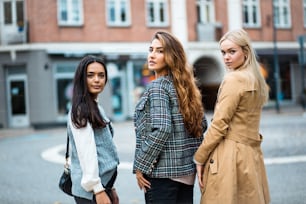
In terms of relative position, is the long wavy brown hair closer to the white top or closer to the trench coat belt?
the trench coat belt

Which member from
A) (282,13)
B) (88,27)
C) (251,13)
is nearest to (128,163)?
(88,27)

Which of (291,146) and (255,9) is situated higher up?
(255,9)

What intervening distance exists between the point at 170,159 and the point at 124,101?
68.2 ft

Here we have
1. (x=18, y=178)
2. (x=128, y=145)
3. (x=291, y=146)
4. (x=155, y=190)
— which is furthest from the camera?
(x=128, y=145)

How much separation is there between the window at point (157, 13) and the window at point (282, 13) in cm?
791

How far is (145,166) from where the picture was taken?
2.75 meters

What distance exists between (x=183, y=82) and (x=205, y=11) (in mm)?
23830

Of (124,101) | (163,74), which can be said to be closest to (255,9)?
(124,101)

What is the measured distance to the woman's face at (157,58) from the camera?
2.86 m

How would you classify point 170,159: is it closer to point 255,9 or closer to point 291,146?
point 291,146

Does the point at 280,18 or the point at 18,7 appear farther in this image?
the point at 280,18

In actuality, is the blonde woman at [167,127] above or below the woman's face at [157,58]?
below

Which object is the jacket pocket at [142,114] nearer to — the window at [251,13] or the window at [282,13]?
the window at [251,13]

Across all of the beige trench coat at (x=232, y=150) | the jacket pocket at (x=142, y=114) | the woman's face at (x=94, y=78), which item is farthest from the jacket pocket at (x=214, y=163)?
the woman's face at (x=94, y=78)
